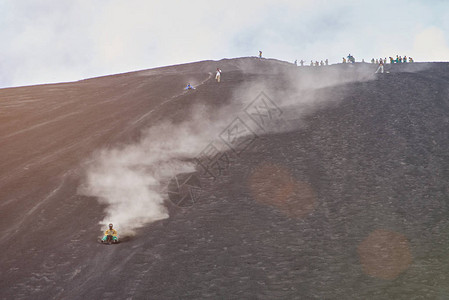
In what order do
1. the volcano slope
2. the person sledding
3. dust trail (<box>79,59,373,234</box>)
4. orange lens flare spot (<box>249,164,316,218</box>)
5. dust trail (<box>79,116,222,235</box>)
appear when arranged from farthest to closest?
dust trail (<box>79,59,373,234</box>), dust trail (<box>79,116,222,235</box>), orange lens flare spot (<box>249,164,316,218</box>), the person sledding, the volcano slope

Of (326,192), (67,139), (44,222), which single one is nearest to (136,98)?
(67,139)

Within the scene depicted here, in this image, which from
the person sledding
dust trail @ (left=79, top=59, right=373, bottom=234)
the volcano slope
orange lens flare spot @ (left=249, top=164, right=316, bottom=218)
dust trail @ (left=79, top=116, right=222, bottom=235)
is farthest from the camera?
dust trail @ (left=79, top=59, right=373, bottom=234)

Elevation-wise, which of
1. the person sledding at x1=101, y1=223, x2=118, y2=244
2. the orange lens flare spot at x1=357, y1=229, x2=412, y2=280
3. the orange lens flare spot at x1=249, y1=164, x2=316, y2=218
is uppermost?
the orange lens flare spot at x1=249, y1=164, x2=316, y2=218

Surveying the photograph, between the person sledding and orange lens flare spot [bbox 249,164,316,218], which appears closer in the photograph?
the person sledding

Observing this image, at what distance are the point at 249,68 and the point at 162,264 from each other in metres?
39.1

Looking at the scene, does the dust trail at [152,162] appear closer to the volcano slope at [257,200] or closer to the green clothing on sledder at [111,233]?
the volcano slope at [257,200]

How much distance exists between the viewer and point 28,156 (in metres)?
25.9

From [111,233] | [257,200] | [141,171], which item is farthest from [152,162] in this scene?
[111,233]

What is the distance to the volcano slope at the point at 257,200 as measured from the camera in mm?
13250

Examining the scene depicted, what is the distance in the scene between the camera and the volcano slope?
1325cm

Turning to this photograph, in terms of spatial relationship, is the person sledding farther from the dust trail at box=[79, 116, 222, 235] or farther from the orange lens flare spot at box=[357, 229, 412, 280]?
the orange lens flare spot at box=[357, 229, 412, 280]

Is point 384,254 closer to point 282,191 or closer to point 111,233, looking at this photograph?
point 282,191

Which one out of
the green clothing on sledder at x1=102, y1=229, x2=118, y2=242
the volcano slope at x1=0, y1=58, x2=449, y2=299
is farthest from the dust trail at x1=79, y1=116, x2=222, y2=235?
the green clothing on sledder at x1=102, y1=229, x2=118, y2=242

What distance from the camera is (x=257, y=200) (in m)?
19.1
